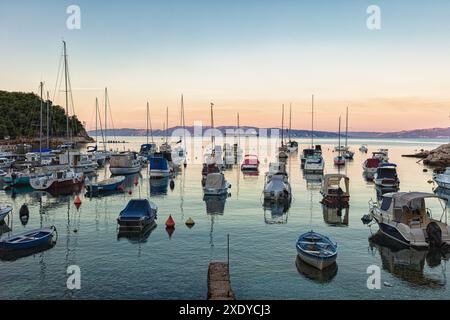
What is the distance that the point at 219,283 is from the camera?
70.8 ft

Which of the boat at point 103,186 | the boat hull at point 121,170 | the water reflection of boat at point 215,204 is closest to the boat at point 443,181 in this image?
the water reflection of boat at point 215,204

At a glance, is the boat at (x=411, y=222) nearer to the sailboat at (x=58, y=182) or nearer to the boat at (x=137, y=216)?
the boat at (x=137, y=216)

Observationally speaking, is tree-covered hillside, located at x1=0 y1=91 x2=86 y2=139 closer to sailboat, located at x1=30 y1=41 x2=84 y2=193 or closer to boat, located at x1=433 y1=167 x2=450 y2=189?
sailboat, located at x1=30 y1=41 x2=84 y2=193

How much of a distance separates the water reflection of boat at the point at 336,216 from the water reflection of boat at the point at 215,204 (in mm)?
11944

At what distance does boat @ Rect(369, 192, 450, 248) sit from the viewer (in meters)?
30.5

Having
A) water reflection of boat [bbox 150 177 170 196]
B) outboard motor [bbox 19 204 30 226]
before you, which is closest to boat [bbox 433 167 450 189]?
water reflection of boat [bbox 150 177 170 196]

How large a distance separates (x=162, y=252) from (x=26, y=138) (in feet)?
524

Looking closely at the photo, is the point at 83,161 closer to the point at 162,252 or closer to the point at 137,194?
the point at 137,194

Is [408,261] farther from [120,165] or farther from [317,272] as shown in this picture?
[120,165]

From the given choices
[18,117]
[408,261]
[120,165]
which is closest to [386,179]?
[408,261]

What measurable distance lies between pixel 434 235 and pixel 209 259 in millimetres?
17732

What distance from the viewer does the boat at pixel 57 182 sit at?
58656 mm

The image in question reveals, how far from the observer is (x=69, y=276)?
24781 mm
